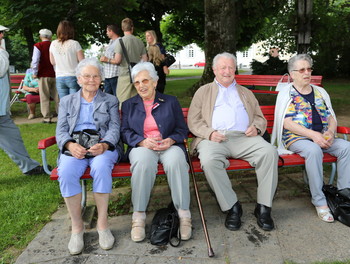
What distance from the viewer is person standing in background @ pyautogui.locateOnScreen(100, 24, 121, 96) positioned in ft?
21.0

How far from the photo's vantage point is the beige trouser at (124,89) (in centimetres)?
625

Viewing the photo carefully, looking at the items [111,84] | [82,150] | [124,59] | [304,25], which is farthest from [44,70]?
[304,25]

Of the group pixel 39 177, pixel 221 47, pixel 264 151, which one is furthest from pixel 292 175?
pixel 221 47

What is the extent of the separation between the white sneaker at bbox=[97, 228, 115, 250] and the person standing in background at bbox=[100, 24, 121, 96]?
3852 millimetres

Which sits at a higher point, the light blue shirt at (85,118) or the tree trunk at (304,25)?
the tree trunk at (304,25)

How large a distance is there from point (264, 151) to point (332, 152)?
2.71 ft

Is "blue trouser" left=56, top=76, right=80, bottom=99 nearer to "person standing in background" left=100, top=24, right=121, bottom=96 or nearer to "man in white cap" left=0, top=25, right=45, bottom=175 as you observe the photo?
"person standing in background" left=100, top=24, right=121, bottom=96

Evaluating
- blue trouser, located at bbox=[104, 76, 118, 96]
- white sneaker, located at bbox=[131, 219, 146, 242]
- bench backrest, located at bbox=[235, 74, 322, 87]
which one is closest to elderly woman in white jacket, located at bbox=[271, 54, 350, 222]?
white sneaker, located at bbox=[131, 219, 146, 242]

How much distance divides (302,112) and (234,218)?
144 centimetres

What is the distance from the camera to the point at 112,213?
12.0ft

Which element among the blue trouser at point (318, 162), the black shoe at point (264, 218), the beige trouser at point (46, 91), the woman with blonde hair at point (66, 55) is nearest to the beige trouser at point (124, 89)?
the woman with blonde hair at point (66, 55)

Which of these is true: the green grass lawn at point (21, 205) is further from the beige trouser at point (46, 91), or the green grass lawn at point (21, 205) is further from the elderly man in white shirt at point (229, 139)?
the beige trouser at point (46, 91)

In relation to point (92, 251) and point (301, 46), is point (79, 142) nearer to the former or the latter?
point (92, 251)

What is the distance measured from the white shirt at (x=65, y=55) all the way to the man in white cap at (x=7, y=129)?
2.42 m
